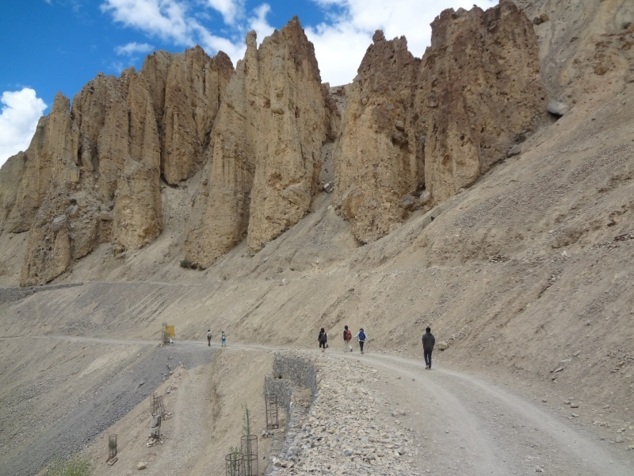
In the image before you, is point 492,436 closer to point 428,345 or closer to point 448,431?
point 448,431

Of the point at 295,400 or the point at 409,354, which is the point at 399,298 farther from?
the point at 295,400

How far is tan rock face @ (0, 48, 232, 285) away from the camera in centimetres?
6319

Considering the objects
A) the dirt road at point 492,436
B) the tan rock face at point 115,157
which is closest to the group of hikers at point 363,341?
the dirt road at point 492,436

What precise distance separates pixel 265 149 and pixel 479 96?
22.5m

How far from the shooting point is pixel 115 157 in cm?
6912

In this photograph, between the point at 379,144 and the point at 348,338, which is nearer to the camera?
the point at 348,338

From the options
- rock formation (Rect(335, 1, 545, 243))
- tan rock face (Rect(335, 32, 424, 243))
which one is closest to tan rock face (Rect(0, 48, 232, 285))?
tan rock face (Rect(335, 32, 424, 243))

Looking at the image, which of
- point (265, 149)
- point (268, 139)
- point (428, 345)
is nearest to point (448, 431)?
point (428, 345)

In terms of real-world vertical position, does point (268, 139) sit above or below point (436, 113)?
above

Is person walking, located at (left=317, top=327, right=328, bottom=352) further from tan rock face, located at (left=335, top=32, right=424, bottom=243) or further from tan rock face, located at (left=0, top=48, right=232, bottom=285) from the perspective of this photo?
tan rock face, located at (left=0, top=48, right=232, bottom=285)

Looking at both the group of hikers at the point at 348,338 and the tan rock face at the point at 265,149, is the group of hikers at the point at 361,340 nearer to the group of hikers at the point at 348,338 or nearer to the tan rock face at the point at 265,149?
the group of hikers at the point at 348,338

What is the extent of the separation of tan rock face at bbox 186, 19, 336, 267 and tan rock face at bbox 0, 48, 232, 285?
500 inches

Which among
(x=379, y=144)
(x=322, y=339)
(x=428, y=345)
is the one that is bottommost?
(x=322, y=339)

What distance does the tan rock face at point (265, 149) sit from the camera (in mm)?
46750
